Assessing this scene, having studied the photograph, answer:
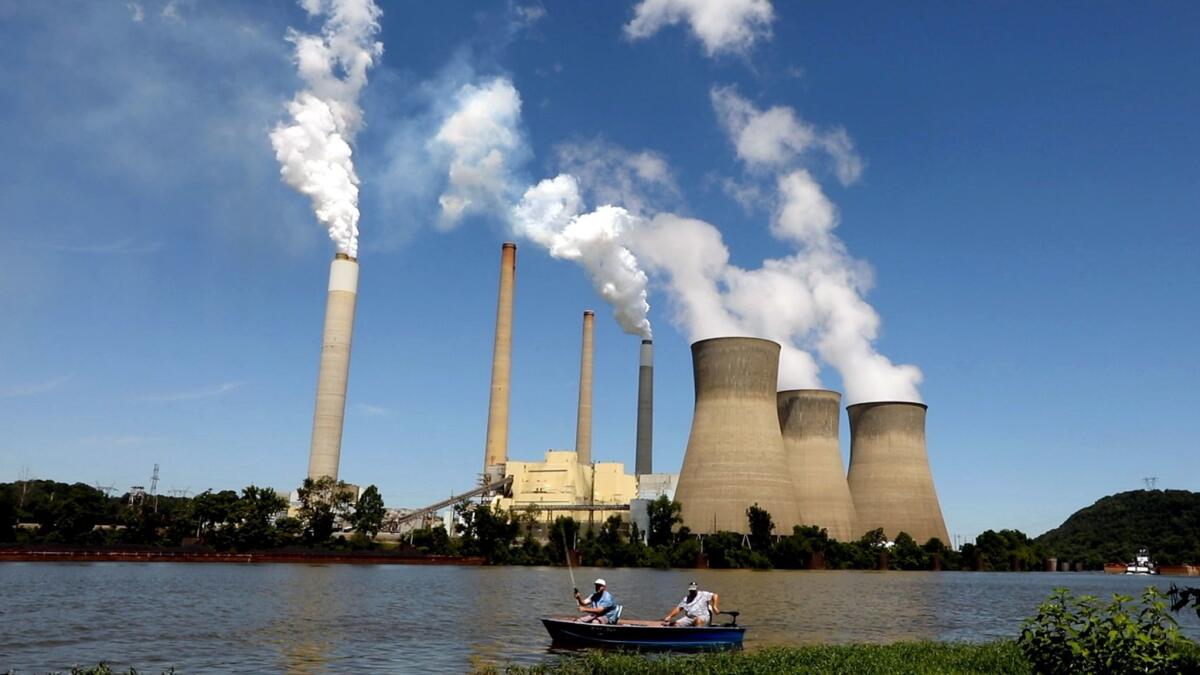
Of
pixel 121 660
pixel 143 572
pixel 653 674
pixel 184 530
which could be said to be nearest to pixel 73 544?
pixel 184 530

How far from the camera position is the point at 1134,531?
455 feet

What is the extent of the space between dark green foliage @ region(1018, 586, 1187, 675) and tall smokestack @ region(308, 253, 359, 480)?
250ft

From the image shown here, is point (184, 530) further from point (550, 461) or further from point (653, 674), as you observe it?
point (653, 674)

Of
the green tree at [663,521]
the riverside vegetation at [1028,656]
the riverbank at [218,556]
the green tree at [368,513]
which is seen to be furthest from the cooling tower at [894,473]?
the riverside vegetation at [1028,656]

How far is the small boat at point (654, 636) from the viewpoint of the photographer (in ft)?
65.2

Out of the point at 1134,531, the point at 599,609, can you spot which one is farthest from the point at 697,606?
the point at 1134,531

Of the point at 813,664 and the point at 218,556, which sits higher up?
the point at 218,556

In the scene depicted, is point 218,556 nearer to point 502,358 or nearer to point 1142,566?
point 502,358

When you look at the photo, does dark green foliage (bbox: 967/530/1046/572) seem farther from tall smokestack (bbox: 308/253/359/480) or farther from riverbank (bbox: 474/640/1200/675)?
riverbank (bbox: 474/640/1200/675)

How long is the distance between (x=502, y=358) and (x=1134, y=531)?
101 m

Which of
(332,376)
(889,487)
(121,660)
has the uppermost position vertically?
(332,376)

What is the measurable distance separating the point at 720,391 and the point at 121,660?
56762 millimetres

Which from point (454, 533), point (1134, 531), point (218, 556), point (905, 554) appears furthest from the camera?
point (1134, 531)

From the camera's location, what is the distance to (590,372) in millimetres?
103375
